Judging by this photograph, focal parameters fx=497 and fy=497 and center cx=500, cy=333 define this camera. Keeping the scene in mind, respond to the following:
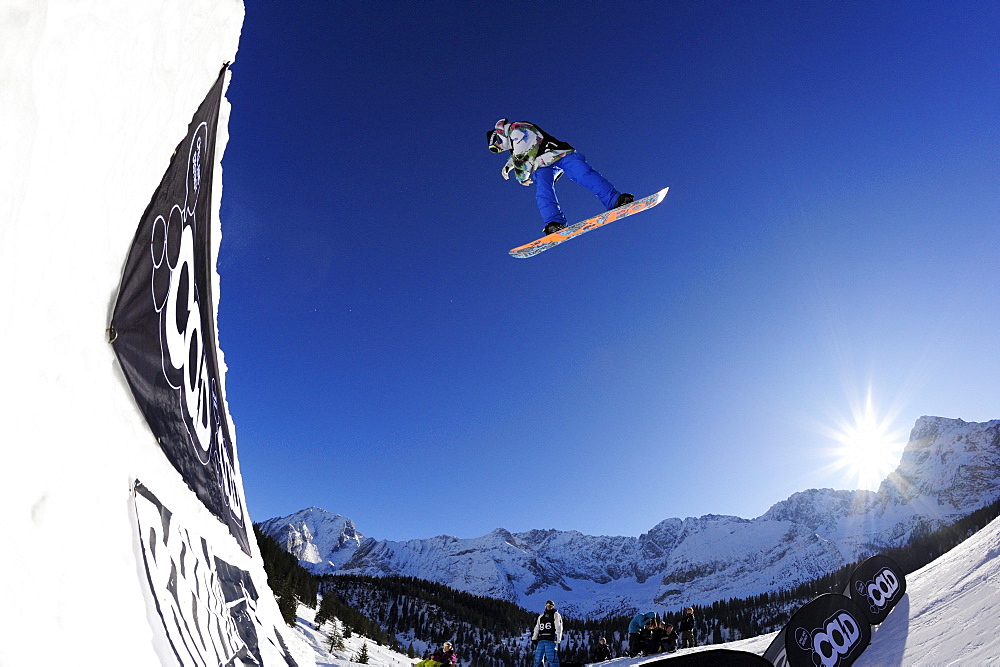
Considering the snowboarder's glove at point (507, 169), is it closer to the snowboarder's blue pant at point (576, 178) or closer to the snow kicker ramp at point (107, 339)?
the snowboarder's blue pant at point (576, 178)

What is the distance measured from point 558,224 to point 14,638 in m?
6.47

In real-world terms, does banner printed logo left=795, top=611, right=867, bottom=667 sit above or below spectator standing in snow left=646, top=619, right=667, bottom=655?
above

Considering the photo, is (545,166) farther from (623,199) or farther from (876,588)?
(876,588)

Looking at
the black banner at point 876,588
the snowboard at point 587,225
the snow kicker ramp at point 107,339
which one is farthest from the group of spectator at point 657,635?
the snow kicker ramp at point 107,339

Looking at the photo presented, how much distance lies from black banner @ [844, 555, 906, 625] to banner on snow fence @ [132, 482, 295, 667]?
323 inches

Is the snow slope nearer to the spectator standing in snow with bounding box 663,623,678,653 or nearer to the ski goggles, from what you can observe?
the spectator standing in snow with bounding box 663,623,678,653

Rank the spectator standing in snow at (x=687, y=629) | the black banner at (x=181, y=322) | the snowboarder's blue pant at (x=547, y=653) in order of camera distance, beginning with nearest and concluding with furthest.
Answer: the black banner at (x=181, y=322) → the snowboarder's blue pant at (x=547, y=653) → the spectator standing in snow at (x=687, y=629)

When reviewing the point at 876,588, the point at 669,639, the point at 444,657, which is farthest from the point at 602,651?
the point at 876,588

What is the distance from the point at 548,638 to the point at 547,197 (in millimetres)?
7697

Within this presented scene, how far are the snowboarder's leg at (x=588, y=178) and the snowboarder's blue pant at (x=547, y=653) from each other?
25.0ft

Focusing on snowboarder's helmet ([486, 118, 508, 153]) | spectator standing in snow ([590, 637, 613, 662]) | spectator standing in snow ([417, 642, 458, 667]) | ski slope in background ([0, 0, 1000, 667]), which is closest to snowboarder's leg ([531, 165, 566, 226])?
snowboarder's helmet ([486, 118, 508, 153])

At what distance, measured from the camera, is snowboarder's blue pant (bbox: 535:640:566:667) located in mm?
8789

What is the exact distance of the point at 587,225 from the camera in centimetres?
778

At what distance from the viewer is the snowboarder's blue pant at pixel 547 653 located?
8789mm
